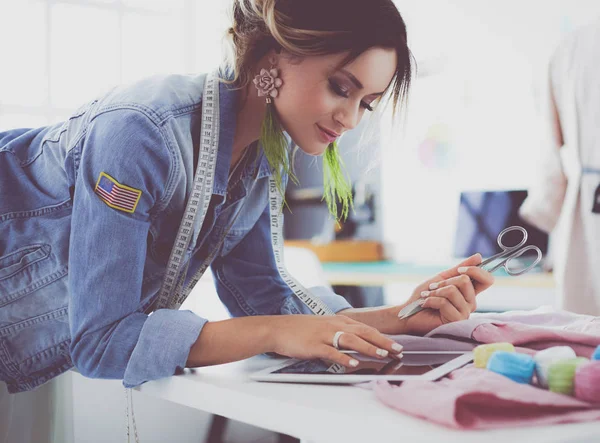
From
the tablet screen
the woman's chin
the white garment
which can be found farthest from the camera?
the white garment

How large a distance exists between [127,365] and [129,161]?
0.26 metres

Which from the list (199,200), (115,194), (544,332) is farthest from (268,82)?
(544,332)

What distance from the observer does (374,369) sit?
77 centimetres

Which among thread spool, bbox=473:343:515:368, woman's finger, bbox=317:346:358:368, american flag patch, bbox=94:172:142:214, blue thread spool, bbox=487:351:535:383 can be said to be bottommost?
woman's finger, bbox=317:346:358:368

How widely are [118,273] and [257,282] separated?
0.41 m

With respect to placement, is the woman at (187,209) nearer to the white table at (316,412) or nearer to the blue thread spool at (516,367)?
the white table at (316,412)

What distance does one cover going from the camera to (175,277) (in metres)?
1.02

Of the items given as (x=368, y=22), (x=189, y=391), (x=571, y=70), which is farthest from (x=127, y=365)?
(x=571, y=70)

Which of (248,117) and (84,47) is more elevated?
(84,47)

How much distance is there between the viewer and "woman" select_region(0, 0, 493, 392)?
85cm

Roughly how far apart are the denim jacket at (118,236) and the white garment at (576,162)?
129cm

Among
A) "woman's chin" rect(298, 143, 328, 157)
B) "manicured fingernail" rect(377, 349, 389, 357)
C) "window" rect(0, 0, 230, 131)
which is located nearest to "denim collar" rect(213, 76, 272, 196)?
Result: "woman's chin" rect(298, 143, 328, 157)

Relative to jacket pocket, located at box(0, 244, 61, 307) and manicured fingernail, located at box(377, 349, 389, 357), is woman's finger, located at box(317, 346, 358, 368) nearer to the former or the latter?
manicured fingernail, located at box(377, 349, 389, 357)

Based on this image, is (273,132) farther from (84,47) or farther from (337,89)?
(84,47)
